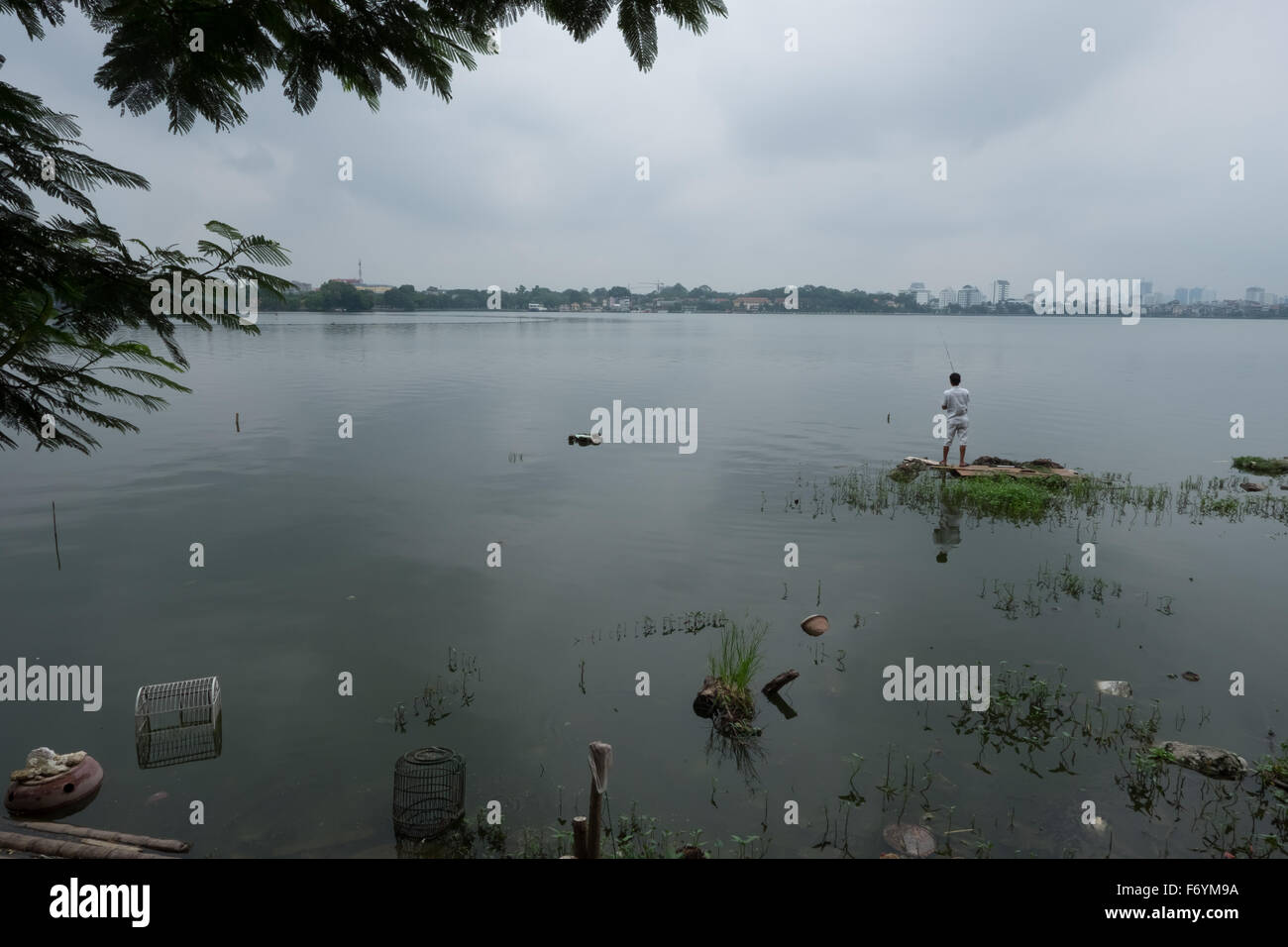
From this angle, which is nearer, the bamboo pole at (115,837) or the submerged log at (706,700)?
the bamboo pole at (115,837)

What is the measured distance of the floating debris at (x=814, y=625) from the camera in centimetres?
1341

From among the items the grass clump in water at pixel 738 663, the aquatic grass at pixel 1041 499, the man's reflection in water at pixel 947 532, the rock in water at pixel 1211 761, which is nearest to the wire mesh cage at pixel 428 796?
the grass clump in water at pixel 738 663

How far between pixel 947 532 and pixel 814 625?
24.8ft

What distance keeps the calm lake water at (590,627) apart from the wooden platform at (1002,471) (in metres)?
3.65

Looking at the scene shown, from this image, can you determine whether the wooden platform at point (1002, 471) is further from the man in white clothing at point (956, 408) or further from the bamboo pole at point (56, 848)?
the bamboo pole at point (56, 848)

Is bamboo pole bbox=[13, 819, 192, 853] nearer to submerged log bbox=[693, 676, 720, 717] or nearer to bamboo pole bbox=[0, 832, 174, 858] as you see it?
bamboo pole bbox=[0, 832, 174, 858]

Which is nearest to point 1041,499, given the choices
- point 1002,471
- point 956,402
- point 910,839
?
point 1002,471

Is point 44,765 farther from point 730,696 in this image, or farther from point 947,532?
point 947,532

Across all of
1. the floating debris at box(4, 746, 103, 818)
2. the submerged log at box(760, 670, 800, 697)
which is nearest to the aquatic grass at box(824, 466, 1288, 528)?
the submerged log at box(760, 670, 800, 697)

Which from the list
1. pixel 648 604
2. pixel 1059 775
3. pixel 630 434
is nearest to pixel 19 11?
pixel 1059 775

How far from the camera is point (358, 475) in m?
26.8

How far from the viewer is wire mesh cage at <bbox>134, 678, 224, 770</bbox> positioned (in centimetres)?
983
